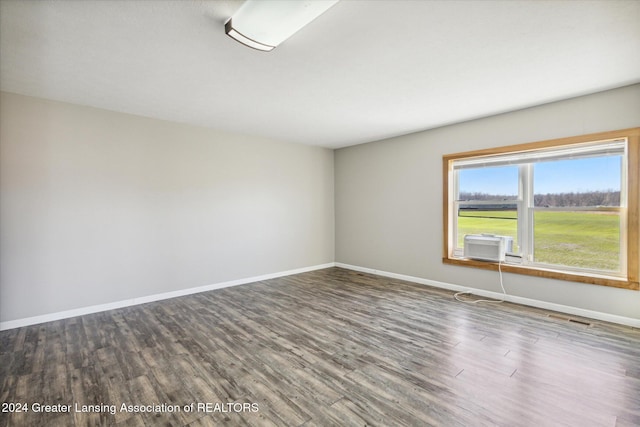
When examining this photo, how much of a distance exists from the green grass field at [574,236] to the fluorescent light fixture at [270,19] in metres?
3.78

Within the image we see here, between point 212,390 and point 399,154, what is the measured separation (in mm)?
4404

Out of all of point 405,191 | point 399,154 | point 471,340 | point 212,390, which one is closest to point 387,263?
point 405,191

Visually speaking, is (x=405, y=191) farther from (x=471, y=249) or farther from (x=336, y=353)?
(x=336, y=353)

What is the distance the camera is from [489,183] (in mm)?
4223

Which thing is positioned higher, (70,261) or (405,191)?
(405,191)

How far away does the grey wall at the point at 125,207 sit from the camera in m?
3.19

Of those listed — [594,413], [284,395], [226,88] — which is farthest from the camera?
[226,88]

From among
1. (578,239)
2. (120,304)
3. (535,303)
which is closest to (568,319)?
(535,303)

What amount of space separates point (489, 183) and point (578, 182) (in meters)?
0.99

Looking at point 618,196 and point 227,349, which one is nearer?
point 227,349

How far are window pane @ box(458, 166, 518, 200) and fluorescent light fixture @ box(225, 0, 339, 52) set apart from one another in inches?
140

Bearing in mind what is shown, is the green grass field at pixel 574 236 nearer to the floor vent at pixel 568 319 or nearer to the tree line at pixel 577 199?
the tree line at pixel 577 199

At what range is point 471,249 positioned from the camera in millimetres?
4242

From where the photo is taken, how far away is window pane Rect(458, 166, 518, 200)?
4.00 meters
